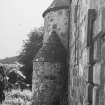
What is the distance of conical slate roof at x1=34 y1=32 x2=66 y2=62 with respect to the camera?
10.1 metres

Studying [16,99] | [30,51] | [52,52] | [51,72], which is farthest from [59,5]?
[30,51]

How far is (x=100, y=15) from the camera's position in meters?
2.48

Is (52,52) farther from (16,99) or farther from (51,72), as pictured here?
(16,99)

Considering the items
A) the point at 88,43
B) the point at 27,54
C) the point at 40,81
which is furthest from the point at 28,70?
the point at 88,43

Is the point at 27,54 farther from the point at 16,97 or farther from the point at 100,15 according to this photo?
the point at 100,15

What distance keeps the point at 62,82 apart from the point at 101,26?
774cm

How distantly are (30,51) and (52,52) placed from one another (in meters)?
11.9

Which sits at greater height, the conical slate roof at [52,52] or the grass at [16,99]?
the conical slate roof at [52,52]

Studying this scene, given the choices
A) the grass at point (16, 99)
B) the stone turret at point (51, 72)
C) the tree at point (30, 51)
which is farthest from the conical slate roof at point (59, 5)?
the tree at point (30, 51)

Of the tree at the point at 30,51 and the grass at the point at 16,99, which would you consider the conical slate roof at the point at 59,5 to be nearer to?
the grass at the point at 16,99

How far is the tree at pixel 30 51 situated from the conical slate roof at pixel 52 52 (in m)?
9.60

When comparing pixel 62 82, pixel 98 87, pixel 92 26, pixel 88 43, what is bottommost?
pixel 62 82

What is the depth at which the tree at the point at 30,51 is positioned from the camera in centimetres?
2064

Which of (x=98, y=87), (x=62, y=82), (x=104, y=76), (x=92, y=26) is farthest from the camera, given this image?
(x=62, y=82)
